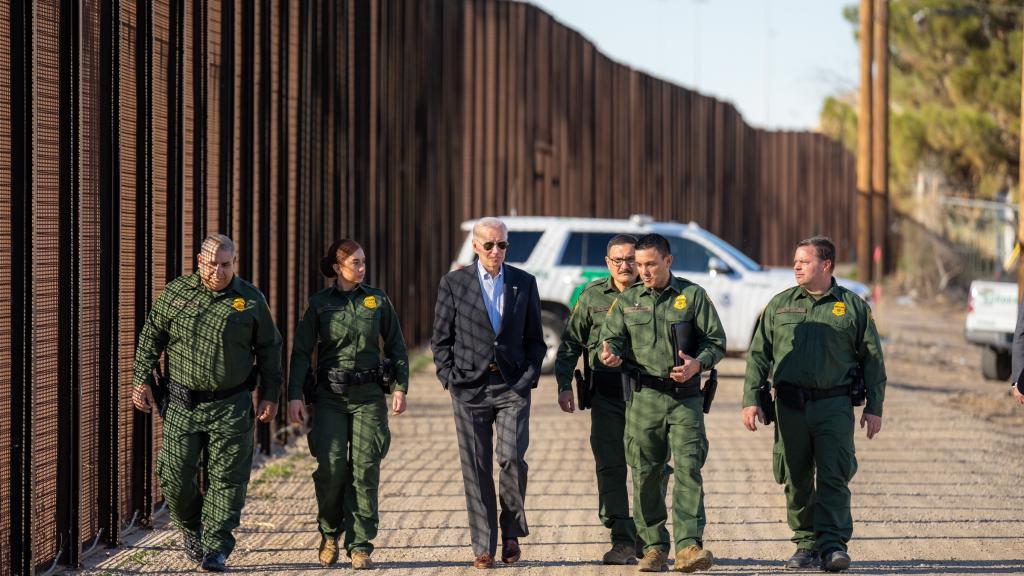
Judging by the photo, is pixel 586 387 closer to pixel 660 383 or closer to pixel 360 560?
pixel 660 383

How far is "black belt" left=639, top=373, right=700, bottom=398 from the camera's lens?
25.3ft

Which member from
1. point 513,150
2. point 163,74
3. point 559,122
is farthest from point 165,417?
point 559,122

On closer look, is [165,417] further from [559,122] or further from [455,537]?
[559,122]

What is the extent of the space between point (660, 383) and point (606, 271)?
10407mm

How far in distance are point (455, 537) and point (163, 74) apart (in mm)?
3482

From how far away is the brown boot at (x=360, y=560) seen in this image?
7867 mm

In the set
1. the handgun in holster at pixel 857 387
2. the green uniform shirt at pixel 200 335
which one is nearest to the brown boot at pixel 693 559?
the handgun in holster at pixel 857 387

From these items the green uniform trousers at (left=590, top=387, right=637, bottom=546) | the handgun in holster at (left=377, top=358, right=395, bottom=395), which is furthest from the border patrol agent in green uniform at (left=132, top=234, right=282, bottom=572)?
the green uniform trousers at (left=590, top=387, right=637, bottom=546)

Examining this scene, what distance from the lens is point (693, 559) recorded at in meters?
7.40

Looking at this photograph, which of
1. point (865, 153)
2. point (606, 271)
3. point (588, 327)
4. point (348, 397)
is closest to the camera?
point (348, 397)

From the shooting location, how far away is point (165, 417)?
778 centimetres

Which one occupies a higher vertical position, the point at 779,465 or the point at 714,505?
the point at 779,465

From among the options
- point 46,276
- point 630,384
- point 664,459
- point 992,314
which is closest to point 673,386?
point 630,384

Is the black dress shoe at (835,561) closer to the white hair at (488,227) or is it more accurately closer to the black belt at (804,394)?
the black belt at (804,394)
